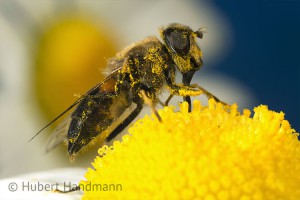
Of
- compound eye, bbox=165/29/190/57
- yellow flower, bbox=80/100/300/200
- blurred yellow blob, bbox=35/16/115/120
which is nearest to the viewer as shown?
yellow flower, bbox=80/100/300/200

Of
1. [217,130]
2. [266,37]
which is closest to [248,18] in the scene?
[266,37]

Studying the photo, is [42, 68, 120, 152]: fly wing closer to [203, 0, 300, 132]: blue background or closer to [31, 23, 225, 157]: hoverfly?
[31, 23, 225, 157]: hoverfly

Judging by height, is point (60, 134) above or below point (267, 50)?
below

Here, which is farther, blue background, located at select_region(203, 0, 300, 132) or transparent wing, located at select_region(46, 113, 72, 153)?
blue background, located at select_region(203, 0, 300, 132)

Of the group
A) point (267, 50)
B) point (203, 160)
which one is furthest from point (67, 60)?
point (203, 160)

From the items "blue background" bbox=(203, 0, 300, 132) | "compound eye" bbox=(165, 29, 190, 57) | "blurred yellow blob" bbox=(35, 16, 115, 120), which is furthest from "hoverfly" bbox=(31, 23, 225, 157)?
"blue background" bbox=(203, 0, 300, 132)

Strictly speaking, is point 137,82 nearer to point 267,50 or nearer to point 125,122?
point 125,122
